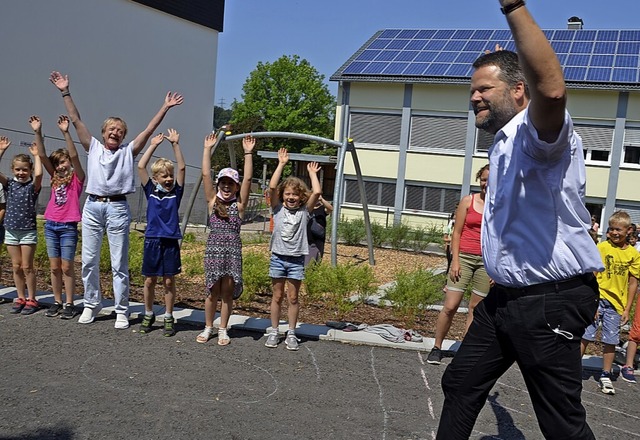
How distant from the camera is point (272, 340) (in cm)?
614

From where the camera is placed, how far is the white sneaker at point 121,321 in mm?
6443

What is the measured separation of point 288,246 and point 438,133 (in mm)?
21527

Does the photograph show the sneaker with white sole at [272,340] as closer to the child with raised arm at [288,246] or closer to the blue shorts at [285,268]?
the child with raised arm at [288,246]

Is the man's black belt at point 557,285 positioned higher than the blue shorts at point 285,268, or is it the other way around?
the man's black belt at point 557,285

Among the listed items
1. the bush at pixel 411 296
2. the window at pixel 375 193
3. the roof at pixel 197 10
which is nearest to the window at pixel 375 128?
the window at pixel 375 193

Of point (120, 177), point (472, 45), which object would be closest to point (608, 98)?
point (472, 45)

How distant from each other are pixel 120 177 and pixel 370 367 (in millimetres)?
2996

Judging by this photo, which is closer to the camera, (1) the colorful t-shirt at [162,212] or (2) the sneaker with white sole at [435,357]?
(2) the sneaker with white sole at [435,357]

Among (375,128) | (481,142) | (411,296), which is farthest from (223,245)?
(375,128)

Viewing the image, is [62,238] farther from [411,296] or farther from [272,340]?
[411,296]

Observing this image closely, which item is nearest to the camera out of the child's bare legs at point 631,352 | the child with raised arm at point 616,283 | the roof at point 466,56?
the child with raised arm at point 616,283

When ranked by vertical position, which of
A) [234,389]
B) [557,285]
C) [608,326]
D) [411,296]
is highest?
[557,285]

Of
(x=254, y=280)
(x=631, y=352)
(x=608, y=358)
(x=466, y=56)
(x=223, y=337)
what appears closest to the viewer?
(x=608, y=358)

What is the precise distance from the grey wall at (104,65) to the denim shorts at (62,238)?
1449 centimetres
